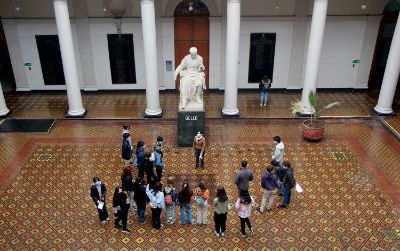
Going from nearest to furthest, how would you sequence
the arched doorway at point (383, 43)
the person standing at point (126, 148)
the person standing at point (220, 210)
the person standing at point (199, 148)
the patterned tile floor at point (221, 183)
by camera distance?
the person standing at point (220, 210) < the patterned tile floor at point (221, 183) < the person standing at point (126, 148) < the person standing at point (199, 148) < the arched doorway at point (383, 43)

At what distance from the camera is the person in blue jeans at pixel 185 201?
333 inches

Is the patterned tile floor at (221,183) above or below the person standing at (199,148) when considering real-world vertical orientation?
below

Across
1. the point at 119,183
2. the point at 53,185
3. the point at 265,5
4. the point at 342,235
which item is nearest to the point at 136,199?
the point at 119,183

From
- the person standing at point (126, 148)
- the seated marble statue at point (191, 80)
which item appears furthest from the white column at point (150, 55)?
the person standing at point (126, 148)

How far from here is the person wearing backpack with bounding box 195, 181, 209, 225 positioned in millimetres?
8383

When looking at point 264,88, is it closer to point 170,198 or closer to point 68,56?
point 68,56

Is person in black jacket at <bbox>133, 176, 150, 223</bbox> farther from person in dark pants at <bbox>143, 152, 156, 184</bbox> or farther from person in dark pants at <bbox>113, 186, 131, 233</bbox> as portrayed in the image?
person in dark pants at <bbox>143, 152, 156, 184</bbox>

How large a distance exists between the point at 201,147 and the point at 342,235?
3.99 m

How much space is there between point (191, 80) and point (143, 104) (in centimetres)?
374

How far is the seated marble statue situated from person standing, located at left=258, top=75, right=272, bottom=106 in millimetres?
3244

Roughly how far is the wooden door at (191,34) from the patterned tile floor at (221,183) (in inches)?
134

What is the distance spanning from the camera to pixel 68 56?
44.0ft

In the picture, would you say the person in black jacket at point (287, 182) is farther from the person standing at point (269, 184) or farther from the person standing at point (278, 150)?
the person standing at point (278, 150)

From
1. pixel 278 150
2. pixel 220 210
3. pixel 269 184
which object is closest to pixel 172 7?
pixel 278 150
